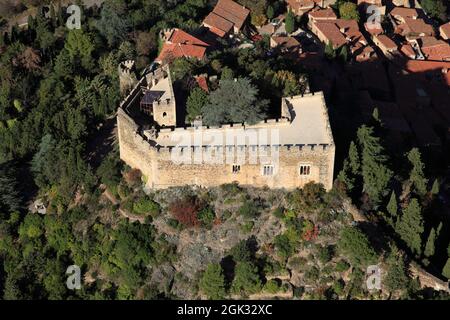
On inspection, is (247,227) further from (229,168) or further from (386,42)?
(386,42)

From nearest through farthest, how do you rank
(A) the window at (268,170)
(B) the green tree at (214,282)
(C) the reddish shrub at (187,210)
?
(B) the green tree at (214,282)
(A) the window at (268,170)
(C) the reddish shrub at (187,210)

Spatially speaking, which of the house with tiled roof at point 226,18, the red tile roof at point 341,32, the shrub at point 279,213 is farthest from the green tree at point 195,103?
the red tile roof at point 341,32

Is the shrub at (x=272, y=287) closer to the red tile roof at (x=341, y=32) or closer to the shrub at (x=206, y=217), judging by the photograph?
the shrub at (x=206, y=217)

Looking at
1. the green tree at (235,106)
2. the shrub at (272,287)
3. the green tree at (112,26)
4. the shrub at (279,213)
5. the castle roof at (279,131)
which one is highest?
the green tree at (235,106)

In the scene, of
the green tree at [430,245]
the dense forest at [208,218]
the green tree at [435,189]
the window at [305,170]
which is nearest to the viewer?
the dense forest at [208,218]

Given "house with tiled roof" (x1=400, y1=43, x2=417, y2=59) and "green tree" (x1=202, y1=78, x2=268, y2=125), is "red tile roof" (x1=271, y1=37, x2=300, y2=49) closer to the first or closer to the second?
"house with tiled roof" (x1=400, y1=43, x2=417, y2=59)

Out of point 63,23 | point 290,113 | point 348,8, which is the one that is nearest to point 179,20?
point 63,23

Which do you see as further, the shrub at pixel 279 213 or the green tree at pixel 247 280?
the shrub at pixel 279 213

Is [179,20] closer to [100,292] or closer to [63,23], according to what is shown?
[63,23]

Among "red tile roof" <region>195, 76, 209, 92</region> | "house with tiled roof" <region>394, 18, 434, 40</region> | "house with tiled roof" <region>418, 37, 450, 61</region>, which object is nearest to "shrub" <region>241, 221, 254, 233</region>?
"red tile roof" <region>195, 76, 209, 92</region>
